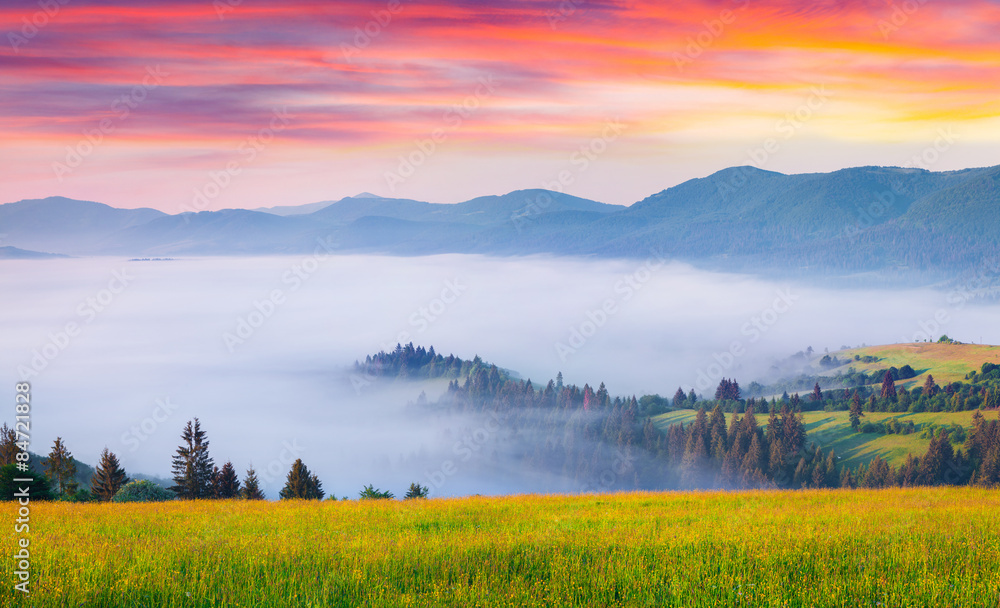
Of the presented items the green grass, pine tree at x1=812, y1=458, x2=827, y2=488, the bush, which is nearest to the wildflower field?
the bush

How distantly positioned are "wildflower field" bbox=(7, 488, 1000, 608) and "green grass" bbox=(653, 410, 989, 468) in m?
159

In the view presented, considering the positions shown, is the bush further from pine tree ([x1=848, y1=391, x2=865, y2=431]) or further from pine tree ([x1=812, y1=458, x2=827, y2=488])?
pine tree ([x1=848, y1=391, x2=865, y2=431])

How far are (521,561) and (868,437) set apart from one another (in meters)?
188

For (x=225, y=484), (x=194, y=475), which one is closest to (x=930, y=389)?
(x=225, y=484)

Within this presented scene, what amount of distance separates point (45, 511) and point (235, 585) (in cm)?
1200

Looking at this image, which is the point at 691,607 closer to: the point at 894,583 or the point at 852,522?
the point at 894,583

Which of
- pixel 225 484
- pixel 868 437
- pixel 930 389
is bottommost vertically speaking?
pixel 868 437

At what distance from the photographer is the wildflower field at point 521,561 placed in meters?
7.85

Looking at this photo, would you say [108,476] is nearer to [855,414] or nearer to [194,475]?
[194,475]

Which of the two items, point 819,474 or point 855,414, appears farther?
point 855,414

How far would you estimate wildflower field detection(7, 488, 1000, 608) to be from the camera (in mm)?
7848

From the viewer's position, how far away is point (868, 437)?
165m

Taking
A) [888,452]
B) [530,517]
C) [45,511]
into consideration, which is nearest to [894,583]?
[530,517]

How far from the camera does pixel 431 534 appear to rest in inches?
484
